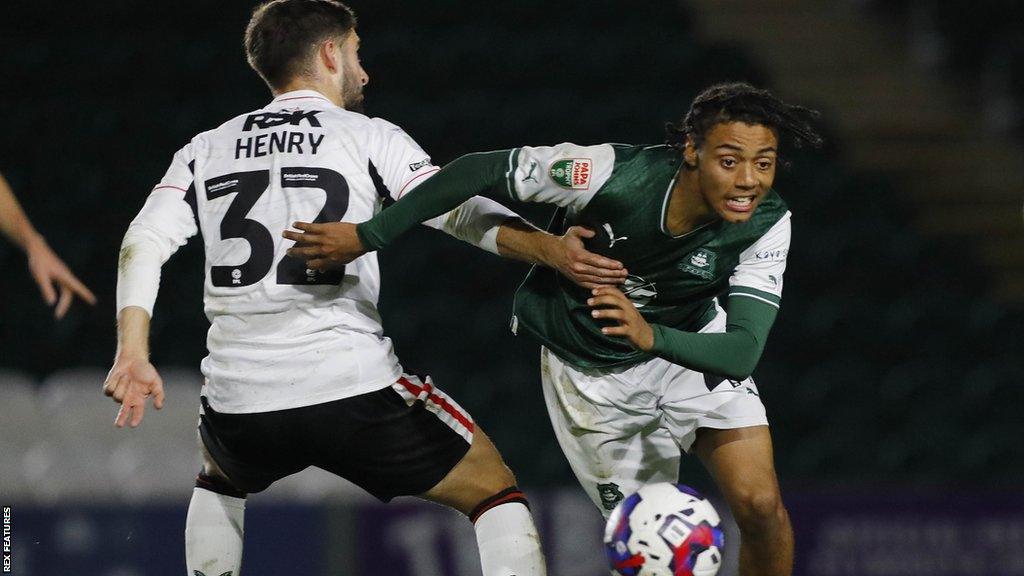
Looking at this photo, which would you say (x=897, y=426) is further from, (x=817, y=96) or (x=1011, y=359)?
(x=817, y=96)

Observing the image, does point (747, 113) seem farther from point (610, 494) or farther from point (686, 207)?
point (610, 494)

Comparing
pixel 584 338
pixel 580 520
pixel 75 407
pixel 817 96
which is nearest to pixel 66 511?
pixel 75 407

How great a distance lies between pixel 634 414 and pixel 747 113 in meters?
0.90

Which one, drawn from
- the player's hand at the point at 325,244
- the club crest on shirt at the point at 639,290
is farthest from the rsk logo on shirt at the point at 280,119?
the club crest on shirt at the point at 639,290

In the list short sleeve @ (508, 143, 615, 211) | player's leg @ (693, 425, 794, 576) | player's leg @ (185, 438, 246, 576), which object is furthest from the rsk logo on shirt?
player's leg @ (693, 425, 794, 576)

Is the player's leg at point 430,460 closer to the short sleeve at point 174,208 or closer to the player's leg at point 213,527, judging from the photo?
the player's leg at point 213,527

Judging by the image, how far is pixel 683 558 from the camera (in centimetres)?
304

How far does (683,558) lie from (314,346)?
937mm

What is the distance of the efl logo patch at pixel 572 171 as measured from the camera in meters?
3.20

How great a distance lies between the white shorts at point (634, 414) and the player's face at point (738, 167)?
0.52 metres

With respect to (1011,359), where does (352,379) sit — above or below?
below

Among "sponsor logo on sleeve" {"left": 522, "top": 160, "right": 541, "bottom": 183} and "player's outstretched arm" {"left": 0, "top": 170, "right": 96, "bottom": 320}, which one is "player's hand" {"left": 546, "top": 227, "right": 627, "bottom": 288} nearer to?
"sponsor logo on sleeve" {"left": 522, "top": 160, "right": 541, "bottom": 183}

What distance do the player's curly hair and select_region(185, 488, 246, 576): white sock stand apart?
4.61 feet

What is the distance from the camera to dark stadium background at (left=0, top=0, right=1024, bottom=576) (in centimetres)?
625
